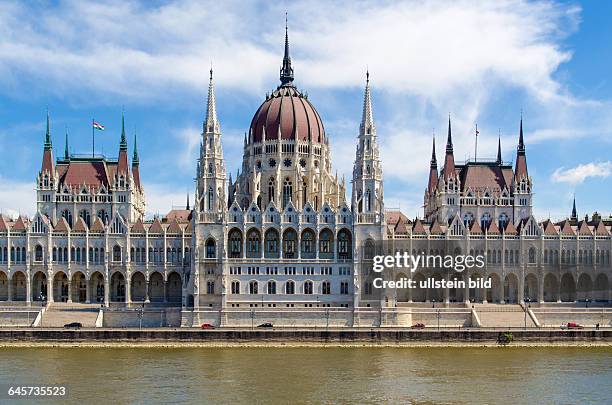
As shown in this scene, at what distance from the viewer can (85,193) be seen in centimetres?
13450

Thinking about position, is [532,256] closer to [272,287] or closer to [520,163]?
[520,163]

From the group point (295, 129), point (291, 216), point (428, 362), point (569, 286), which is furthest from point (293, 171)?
point (428, 362)

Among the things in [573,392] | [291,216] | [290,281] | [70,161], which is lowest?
[573,392]

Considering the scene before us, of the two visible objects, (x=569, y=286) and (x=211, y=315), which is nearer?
(x=211, y=315)

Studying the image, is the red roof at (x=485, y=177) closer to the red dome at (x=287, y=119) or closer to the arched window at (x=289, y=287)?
the red dome at (x=287, y=119)

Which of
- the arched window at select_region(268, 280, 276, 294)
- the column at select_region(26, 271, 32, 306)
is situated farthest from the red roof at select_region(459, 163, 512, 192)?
the column at select_region(26, 271, 32, 306)

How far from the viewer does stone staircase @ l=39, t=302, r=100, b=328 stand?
110m

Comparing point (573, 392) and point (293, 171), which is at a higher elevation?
point (293, 171)

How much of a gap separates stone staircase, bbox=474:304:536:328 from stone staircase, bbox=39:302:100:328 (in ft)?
146

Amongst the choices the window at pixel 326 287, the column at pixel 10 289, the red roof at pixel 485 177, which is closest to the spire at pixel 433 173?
the red roof at pixel 485 177

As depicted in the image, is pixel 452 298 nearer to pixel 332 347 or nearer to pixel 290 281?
pixel 290 281

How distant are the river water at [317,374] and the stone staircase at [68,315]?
13.6m

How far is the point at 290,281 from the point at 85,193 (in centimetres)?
3423

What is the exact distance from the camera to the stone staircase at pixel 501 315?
111250 millimetres
